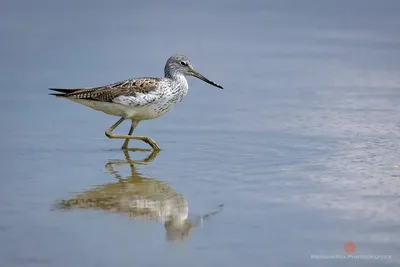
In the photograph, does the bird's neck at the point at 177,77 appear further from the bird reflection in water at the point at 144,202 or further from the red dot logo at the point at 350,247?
the red dot logo at the point at 350,247

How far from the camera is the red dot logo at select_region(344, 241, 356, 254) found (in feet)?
21.6

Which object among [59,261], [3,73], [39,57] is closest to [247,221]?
[59,261]

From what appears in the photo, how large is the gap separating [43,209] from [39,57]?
7.97m

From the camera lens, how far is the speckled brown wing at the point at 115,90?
35.2 feet

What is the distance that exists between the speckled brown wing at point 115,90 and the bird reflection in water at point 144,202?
2.02 metres

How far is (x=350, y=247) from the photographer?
6.65 m

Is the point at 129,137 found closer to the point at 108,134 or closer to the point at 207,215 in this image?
the point at 108,134

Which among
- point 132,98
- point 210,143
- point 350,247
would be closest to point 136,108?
point 132,98

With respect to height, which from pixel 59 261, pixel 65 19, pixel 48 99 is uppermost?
pixel 65 19

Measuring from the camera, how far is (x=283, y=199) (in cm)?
793

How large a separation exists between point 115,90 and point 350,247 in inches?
191

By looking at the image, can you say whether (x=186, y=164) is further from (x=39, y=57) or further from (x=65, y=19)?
(x=65, y=19)

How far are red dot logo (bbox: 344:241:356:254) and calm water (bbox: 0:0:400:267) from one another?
51 millimetres

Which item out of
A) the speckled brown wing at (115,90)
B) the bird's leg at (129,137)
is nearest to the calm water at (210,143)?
the bird's leg at (129,137)
